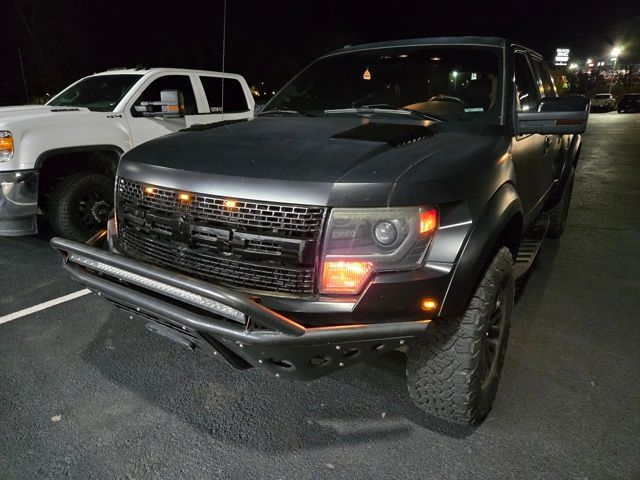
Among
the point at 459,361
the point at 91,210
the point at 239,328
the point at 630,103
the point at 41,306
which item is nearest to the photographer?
the point at 239,328

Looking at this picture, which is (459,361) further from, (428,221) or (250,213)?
(250,213)

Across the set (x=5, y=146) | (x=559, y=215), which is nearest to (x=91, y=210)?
(x=5, y=146)

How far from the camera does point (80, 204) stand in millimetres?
5133

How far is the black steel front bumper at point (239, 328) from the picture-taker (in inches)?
75.2

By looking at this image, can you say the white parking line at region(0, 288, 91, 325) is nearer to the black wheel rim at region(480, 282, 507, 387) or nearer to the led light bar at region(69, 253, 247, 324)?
the led light bar at region(69, 253, 247, 324)

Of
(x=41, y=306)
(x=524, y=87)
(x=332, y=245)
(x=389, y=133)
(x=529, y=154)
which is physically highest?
(x=524, y=87)

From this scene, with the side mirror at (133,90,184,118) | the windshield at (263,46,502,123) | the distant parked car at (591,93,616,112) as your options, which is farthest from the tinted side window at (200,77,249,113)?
the distant parked car at (591,93,616,112)

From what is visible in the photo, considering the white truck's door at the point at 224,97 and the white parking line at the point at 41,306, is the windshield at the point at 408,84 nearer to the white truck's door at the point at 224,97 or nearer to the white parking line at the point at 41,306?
the white parking line at the point at 41,306

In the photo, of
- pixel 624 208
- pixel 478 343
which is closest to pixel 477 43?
pixel 478 343

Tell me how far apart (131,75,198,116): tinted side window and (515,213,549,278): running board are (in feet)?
14.0

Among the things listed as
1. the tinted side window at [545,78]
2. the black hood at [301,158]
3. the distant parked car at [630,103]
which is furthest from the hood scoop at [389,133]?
the distant parked car at [630,103]

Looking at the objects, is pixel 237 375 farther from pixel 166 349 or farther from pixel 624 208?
pixel 624 208

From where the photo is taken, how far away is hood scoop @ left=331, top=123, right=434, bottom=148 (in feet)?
7.87

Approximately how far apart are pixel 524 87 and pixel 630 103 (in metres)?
39.7
